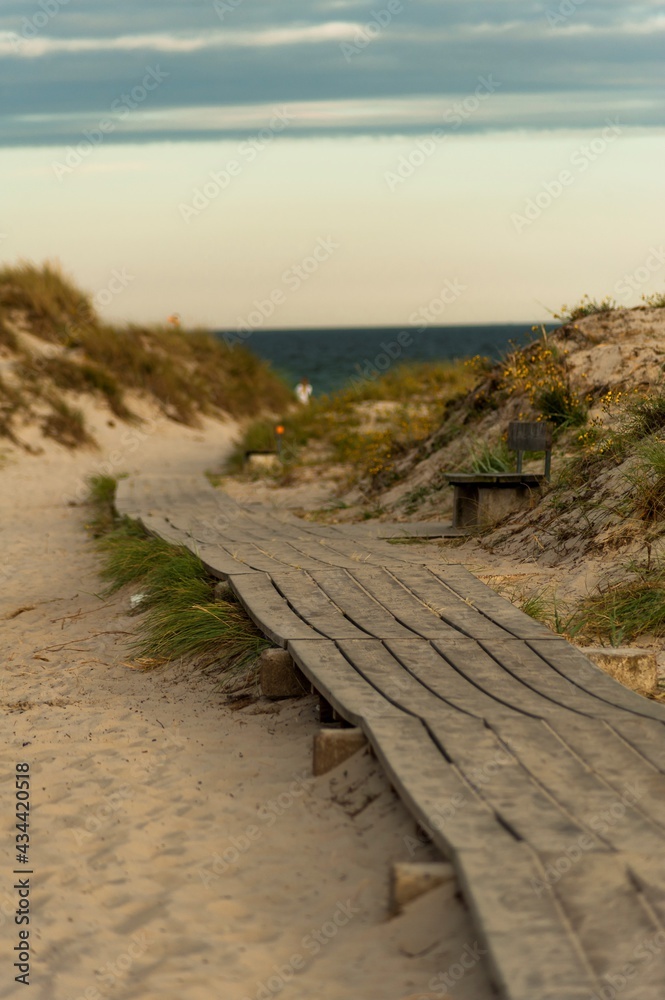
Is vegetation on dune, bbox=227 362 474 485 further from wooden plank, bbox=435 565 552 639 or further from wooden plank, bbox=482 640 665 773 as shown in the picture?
wooden plank, bbox=482 640 665 773

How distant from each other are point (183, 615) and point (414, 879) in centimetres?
352

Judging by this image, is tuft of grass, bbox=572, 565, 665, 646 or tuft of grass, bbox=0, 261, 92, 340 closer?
tuft of grass, bbox=572, 565, 665, 646

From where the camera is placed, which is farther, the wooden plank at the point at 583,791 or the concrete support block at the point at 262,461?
the concrete support block at the point at 262,461

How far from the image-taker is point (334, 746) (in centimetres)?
392

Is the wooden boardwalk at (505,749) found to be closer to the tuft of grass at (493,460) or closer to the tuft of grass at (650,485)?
the tuft of grass at (650,485)

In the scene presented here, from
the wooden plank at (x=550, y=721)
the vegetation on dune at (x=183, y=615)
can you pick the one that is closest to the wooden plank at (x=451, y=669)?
the wooden plank at (x=550, y=721)

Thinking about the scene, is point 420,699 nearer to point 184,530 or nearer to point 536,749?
point 536,749

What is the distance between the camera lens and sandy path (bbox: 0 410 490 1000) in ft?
9.27

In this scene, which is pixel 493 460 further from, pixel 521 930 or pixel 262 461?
pixel 521 930

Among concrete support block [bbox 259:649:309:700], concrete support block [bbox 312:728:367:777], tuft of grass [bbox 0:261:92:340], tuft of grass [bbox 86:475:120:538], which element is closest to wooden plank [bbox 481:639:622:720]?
concrete support block [bbox 312:728:367:777]

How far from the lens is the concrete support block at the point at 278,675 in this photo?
4.92m

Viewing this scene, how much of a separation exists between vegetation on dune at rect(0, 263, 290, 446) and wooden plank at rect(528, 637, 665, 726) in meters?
13.9

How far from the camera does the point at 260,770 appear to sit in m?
4.25

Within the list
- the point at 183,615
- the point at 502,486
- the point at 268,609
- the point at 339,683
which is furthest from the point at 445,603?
the point at 502,486
